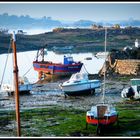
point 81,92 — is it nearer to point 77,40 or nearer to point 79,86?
point 79,86

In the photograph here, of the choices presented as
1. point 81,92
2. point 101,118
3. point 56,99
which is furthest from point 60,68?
point 101,118

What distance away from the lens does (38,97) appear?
23.9 meters

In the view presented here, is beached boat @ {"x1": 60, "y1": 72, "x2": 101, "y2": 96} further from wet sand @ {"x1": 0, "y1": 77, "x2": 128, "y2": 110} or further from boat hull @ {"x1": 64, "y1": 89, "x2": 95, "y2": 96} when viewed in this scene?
wet sand @ {"x1": 0, "y1": 77, "x2": 128, "y2": 110}

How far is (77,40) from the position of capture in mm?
80250

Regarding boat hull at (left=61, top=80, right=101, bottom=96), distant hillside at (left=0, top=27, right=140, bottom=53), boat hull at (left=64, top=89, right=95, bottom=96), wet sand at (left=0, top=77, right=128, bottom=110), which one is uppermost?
distant hillside at (left=0, top=27, right=140, bottom=53)

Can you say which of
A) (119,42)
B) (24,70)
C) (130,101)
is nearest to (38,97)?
(130,101)

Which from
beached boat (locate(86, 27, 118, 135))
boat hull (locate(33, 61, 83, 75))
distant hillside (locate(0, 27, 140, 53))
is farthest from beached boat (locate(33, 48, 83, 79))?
distant hillside (locate(0, 27, 140, 53))

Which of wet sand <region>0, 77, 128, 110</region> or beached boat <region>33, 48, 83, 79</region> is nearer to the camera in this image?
wet sand <region>0, 77, 128, 110</region>

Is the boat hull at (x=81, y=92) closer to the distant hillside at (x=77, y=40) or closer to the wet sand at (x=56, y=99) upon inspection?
the wet sand at (x=56, y=99)

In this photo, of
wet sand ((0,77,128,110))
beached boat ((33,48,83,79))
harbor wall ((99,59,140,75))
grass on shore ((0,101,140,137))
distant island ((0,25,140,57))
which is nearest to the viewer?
grass on shore ((0,101,140,137))

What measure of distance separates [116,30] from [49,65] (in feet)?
170

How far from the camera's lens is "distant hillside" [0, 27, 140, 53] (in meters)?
68.0

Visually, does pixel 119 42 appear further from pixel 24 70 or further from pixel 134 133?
pixel 134 133

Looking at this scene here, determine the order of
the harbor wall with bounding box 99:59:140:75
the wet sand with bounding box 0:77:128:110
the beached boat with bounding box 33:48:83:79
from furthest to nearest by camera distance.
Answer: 1. the beached boat with bounding box 33:48:83:79
2. the harbor wall with bounding box 99:59:140:75
3. the wet sand with bounding box 0:77:128:110
